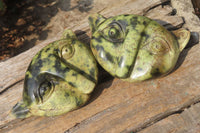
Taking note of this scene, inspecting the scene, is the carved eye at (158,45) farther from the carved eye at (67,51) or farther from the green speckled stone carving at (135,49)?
the carved eye at (67,51)

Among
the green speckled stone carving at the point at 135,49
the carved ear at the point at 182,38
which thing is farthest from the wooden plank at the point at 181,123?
the carved ear at the point at 182,38

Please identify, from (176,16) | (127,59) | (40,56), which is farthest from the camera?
(176,16)

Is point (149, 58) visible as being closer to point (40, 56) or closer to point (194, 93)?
point (194, 93)

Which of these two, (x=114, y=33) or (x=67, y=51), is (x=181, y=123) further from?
(x=67, y=51)

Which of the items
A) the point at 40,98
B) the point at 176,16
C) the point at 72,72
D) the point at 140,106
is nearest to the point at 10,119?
the point at 40,98

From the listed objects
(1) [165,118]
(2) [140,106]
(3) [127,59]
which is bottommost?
(1) [165,118]

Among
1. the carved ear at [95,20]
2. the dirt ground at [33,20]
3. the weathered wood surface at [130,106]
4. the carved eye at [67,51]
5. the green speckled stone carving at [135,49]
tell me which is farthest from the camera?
the dirt ground at [33,20]
